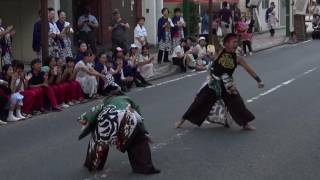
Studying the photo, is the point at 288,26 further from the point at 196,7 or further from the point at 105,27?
the point at 105,27

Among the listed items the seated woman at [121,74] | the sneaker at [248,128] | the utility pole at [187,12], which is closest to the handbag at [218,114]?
A: the sneaker at [248,128]

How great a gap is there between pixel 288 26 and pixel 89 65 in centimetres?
2267

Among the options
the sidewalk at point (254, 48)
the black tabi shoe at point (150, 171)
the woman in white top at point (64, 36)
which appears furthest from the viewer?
the sidewalk at point (254, 48)

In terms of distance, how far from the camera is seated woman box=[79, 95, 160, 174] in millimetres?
7543

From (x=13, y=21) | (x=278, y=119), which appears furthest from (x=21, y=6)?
(x=278, y=119)

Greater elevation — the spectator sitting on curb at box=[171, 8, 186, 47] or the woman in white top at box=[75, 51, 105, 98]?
the spectator sitting on curb at box=[171, 8, 186, 47]

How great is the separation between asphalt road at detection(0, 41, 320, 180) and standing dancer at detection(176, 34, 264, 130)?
0.77ft

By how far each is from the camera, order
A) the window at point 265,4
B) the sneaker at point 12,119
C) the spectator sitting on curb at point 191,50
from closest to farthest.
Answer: the sneaker at point 12,119 → the spectator sitting on curb at point 191,50 → the window at point 265,4

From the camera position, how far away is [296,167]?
791cm

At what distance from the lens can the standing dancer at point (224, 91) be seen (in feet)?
33.9

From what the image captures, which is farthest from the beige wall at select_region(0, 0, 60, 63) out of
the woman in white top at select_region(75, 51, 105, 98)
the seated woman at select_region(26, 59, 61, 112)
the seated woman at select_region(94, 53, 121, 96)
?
the seated woman at select_region(26, 59, 61, 112)

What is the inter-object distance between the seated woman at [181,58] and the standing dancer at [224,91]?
31.8 ft

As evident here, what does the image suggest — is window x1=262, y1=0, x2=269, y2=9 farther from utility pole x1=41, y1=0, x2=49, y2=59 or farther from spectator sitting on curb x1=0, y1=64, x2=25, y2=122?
spectator sitting on curb x1=0, y1=64, x2=25, y2=122

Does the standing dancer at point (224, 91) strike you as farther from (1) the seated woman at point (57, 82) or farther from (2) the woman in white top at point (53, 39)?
(2) the woman in white top at point (53, 39)
